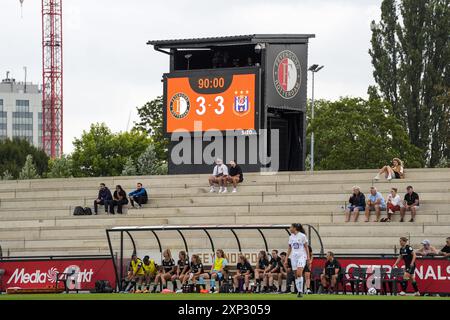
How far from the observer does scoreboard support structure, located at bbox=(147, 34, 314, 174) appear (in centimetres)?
4331

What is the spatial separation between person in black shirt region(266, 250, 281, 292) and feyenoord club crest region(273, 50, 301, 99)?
477 inches

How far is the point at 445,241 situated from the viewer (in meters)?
34.7

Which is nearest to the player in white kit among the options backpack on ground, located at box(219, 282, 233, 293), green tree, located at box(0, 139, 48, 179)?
backpack on ground, located at box(219, 282, 233, 293)

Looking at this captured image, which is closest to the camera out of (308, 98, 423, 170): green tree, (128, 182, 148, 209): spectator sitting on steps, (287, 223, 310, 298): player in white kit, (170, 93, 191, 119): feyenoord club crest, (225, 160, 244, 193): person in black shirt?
(287, 223, 310, 298): player in white kit

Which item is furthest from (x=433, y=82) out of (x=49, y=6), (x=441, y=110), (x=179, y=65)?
(x=49, y=6)

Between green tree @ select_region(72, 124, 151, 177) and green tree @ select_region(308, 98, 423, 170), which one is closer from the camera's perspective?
green tree @ select_region(308, 98, 423, 170)

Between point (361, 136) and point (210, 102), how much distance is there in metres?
27.5

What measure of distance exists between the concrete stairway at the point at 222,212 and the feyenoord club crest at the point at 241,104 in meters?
2.42

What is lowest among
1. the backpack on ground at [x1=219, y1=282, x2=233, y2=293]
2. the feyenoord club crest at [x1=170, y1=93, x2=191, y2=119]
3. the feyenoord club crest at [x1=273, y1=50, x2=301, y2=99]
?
the backpack on ground at [x1=219, y1=282, x2=233, y2=293]

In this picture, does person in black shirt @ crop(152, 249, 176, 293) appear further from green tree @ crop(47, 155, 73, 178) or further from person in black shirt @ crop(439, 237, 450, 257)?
green tree @ crop(47, 155, 73, 178)

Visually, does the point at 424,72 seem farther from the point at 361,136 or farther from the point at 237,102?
the point at 237,102
